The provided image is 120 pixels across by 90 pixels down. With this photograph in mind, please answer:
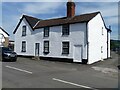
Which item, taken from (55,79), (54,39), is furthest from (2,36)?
(55,79)

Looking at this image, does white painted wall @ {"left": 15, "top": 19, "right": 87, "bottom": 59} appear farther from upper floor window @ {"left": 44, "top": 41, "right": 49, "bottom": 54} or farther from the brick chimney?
the brick chimney

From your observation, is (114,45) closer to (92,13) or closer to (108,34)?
(108,34)

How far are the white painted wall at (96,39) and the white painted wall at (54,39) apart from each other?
0.87 m

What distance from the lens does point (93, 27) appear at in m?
24.2

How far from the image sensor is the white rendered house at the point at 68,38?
23.0m

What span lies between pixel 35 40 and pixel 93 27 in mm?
9342

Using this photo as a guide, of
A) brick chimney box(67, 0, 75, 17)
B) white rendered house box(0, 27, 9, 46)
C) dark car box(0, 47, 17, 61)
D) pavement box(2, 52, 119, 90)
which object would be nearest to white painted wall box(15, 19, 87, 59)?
brick chimney box(67, 0, 75, 17)

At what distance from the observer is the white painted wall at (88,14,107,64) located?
75.8 ft

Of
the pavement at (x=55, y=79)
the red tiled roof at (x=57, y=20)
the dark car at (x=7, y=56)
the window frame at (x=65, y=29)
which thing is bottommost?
the pavement at (x=55, y=79)

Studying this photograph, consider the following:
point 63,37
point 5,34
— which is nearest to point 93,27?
point 63,37

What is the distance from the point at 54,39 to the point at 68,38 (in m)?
2.45

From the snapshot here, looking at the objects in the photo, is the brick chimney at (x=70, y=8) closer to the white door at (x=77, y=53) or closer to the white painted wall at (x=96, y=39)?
the white painted wall at (x=96, y=39)

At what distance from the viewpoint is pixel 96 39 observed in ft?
82.2

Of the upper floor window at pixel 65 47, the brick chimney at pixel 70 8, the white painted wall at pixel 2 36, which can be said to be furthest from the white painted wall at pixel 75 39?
the white painted wall at pixel 2 36
